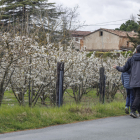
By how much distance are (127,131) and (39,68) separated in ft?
15.8

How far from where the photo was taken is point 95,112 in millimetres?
8102

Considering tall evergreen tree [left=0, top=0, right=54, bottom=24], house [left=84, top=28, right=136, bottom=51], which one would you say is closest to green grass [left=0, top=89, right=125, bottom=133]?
tall evergreen tree [left=0, top=0, right=54, bottom=24]

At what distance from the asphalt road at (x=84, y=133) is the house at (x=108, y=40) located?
55.5 meters

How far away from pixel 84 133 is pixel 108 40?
59234 mm

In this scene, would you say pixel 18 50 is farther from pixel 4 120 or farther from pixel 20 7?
pixel 20 7

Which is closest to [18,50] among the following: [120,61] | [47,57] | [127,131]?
[47,57]

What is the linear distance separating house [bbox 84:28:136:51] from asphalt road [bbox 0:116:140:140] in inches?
2187

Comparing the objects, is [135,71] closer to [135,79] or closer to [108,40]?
[135,79]

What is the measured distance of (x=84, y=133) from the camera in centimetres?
545

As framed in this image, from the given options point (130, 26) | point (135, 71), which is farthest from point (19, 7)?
point (130, 26)

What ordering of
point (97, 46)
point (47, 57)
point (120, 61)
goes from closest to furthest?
point (47, 57), point (120, 61), point (97, 46)

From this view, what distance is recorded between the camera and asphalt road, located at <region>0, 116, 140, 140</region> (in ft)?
16.6

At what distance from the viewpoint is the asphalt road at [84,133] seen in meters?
5.07

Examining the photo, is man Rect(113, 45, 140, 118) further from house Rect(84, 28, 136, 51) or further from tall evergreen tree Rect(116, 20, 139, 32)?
tall evergreen tree Rect(116, 20, 139, 32)
